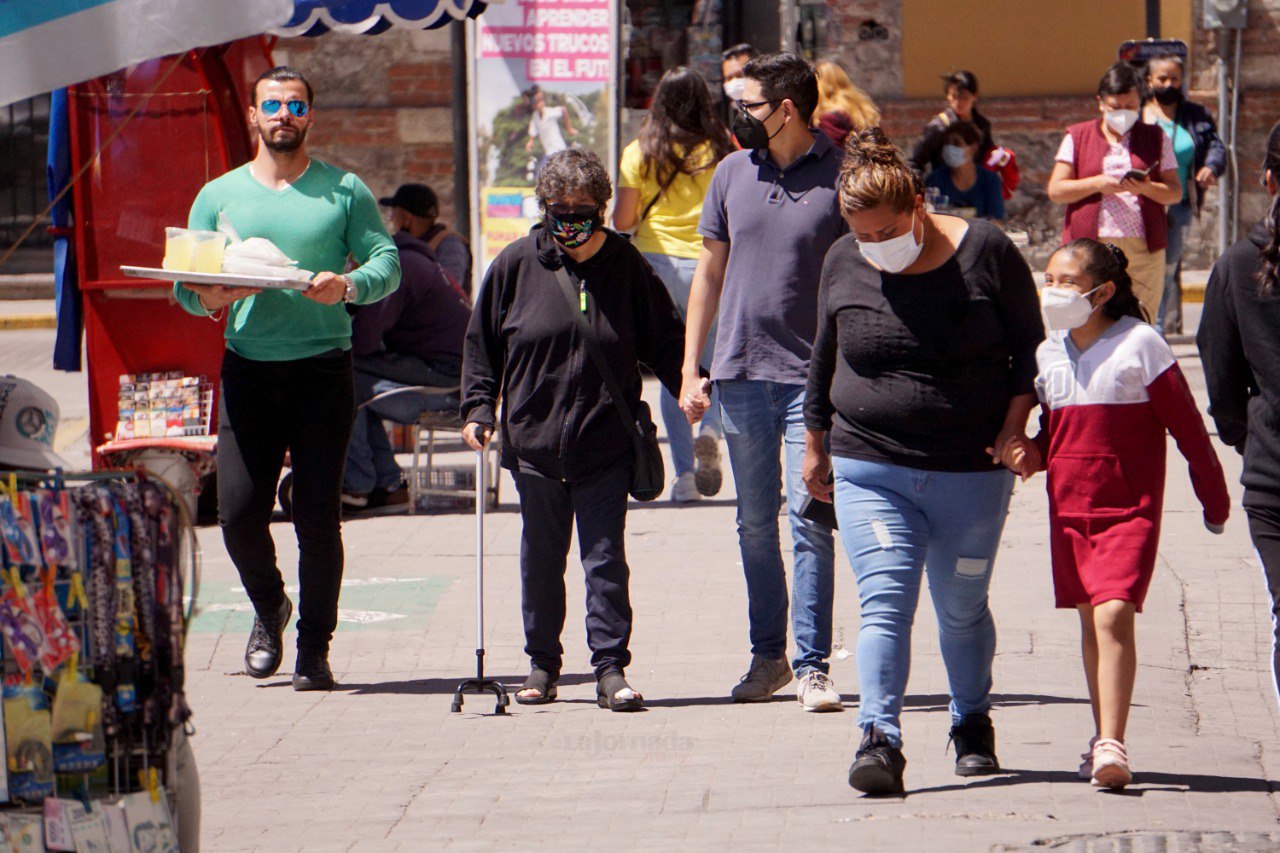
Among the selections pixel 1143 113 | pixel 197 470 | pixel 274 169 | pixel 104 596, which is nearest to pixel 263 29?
pixel 104 596

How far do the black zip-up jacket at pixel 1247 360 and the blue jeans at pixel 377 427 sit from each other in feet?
17.5

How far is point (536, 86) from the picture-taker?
11.9m

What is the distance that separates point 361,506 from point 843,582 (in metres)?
2.84

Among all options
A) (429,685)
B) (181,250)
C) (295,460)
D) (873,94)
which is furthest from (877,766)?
(873,94)

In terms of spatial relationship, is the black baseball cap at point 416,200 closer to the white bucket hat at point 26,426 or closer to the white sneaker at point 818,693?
the white sneaker at point 818,693

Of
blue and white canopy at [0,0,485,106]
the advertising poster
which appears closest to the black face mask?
blue and white canopy at [0,0,485,106]

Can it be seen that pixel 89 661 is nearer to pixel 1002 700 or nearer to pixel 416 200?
pixel 1002 700

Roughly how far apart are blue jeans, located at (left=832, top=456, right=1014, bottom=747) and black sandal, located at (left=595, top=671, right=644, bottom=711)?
3.94 ft

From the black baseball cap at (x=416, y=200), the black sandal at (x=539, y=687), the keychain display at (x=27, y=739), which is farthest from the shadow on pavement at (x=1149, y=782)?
the black baseball cap at (x=416, y=200)

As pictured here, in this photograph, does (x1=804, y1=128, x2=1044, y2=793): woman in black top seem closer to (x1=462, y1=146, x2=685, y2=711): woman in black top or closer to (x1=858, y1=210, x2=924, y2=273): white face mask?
(x1=858, y1=210, x2=924, y2=273): white face mask

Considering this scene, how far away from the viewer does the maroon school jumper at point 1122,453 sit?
530cm

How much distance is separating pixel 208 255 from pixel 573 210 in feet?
3.65

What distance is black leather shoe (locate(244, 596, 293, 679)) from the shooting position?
701 cm

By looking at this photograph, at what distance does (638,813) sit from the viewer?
535 centimetres
